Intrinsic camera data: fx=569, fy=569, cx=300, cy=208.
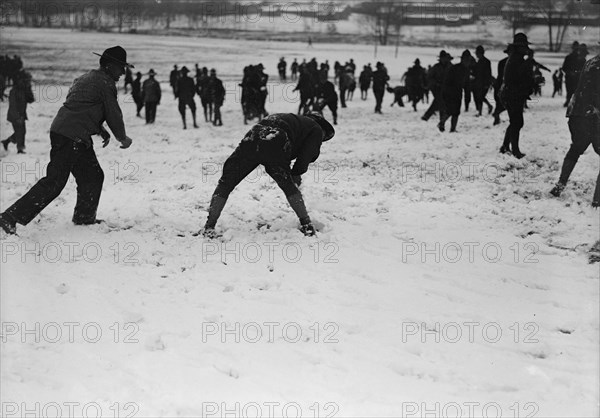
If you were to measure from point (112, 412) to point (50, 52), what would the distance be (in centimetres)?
4286

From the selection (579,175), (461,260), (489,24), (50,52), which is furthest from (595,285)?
(489,24)

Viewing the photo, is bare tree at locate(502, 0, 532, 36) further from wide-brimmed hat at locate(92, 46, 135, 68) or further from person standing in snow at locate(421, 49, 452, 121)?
wide-brimmed hat at locate(92, 46, 135, 68)

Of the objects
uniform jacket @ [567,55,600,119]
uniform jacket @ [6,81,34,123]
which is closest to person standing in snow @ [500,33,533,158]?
uniform jacket @ [567,55,600,119]

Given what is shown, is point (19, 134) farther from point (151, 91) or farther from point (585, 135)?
point (585, 135)

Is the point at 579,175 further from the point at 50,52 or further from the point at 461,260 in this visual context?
the point at 50,52

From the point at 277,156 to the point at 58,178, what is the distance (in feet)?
7.38

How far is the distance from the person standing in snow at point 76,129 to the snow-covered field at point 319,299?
35cm

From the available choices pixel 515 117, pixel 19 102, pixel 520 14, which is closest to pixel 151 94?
pixel 19 102

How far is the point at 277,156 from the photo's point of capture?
5.74 metres

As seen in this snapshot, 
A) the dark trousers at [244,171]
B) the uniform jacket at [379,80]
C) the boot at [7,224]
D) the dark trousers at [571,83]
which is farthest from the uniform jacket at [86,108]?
the uniform jacket at [379,80]

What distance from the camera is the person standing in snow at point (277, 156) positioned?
5.74 m

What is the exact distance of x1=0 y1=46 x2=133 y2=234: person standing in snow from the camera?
5742 mm

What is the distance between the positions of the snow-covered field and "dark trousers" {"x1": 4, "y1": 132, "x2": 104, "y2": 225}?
32 cm

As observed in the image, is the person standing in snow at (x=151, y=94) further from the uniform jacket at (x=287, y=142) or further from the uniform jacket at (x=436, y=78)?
the uniform jacket at (x=287, y=142)
